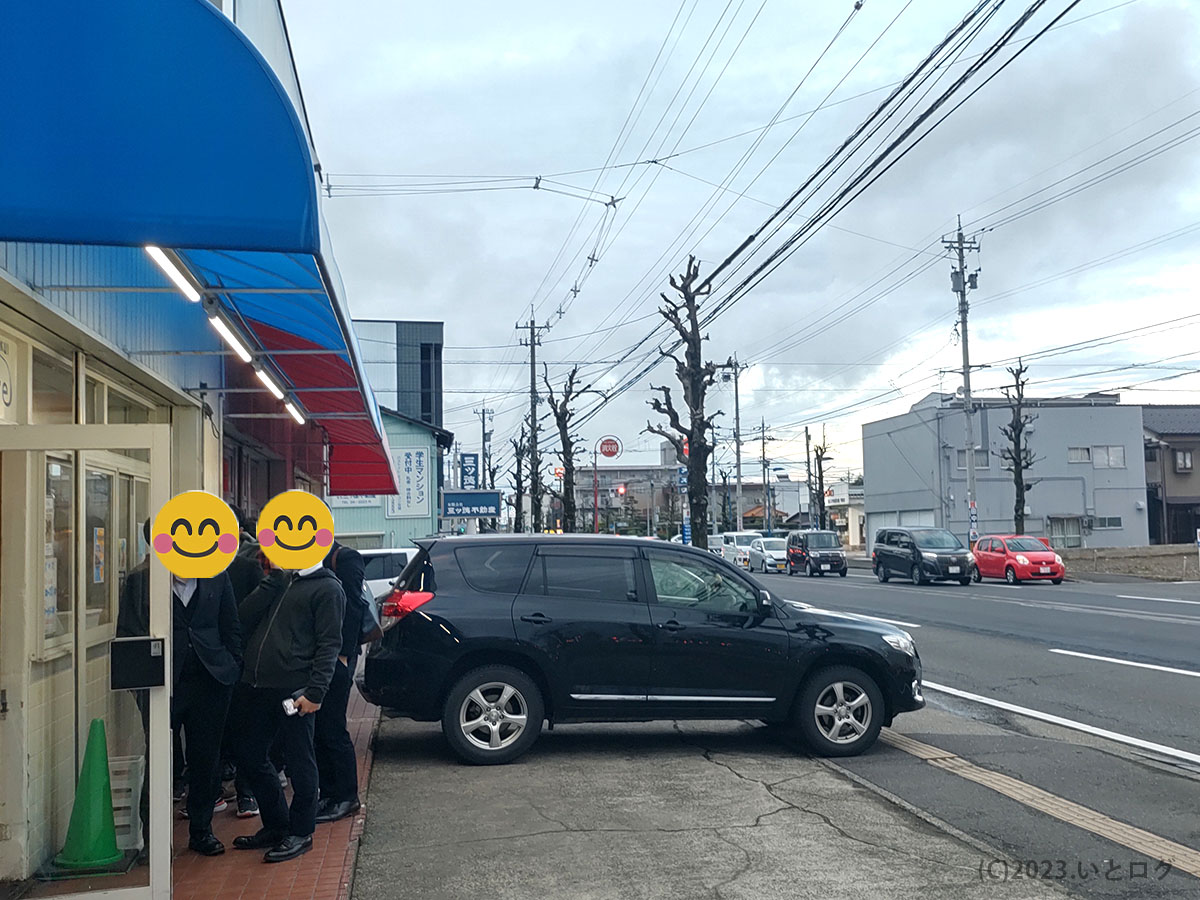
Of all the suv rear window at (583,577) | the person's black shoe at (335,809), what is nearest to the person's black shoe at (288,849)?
the person's black shoe at (335,809)

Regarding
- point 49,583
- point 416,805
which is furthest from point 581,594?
point 49,583

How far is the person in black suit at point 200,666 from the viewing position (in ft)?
20.0

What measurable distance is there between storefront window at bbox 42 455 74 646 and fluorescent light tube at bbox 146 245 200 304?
1.19 m

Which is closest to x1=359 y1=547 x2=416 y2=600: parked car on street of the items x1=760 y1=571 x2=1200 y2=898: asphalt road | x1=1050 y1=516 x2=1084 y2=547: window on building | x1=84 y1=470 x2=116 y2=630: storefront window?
x1=760 y1=571 x2=1200 y2=898: asphalt road

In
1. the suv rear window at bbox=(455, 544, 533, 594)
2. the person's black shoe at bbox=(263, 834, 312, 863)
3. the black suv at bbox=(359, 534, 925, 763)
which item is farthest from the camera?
the suv rear window at bbox=(455, 544, 533, 594)

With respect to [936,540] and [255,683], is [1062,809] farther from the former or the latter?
[936,540]

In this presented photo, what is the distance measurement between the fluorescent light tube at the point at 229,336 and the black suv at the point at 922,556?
28.7m

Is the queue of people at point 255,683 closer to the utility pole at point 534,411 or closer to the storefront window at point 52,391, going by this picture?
the storefront window at point 52,391

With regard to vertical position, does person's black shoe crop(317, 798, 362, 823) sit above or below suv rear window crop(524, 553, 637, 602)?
below

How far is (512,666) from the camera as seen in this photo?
27.5ft

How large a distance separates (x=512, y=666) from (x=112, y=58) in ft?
16.4

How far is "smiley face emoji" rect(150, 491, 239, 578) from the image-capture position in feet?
17.7

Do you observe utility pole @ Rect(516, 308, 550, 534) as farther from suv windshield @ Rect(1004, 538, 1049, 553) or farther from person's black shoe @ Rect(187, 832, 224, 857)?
person's black shoe @ Rect(187, 832, 224, 857)

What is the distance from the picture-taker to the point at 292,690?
243 inches
